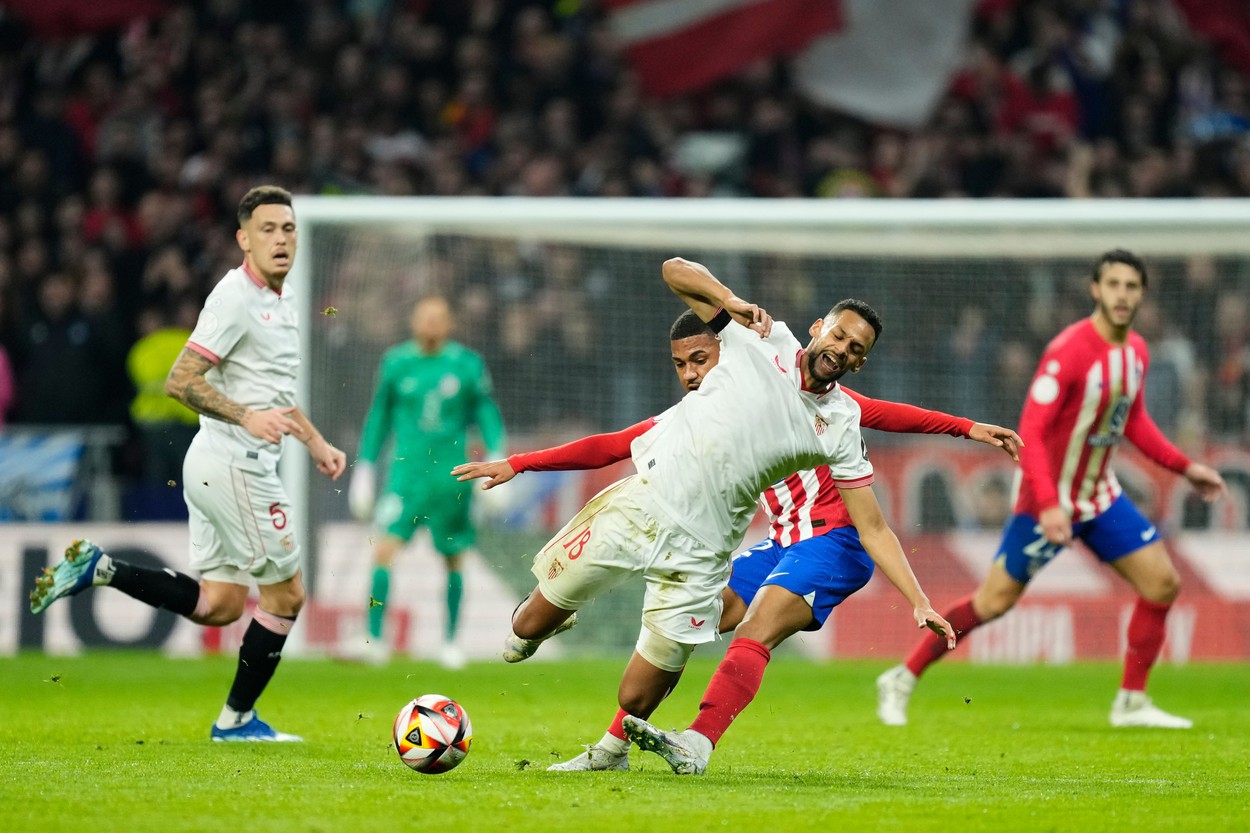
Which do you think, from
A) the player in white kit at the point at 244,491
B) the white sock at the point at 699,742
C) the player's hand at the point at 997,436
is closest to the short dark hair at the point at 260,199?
the player in white kit at the point at 244,491

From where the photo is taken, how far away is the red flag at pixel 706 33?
734 inches

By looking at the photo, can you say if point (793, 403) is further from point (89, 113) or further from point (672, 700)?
point (89, 113)

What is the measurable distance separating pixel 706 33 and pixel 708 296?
1337cm

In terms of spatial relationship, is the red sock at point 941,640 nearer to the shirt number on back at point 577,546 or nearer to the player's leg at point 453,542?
A: the shirt number on back at point 577,546

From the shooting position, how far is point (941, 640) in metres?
9.27

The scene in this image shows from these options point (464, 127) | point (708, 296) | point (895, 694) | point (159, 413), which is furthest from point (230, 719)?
point (464, 127)

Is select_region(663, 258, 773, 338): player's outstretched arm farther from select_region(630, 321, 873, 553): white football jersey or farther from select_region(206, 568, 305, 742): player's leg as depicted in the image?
select_region(206, 568, 305, 742): player's leg

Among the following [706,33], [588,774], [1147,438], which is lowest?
[588,774]

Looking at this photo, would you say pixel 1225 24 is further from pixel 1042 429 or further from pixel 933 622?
pixel 933 622

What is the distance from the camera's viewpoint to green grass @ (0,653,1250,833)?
214 inches

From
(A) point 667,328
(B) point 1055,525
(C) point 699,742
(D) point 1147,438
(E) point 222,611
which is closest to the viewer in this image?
(C) point 699,742

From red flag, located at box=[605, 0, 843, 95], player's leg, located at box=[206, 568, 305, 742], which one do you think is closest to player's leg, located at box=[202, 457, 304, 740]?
player's leg, located at box=[206, 568, 305, 742]

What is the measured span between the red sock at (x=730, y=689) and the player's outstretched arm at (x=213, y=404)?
2087mm

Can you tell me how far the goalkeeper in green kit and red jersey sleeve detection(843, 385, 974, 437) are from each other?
226 inches
